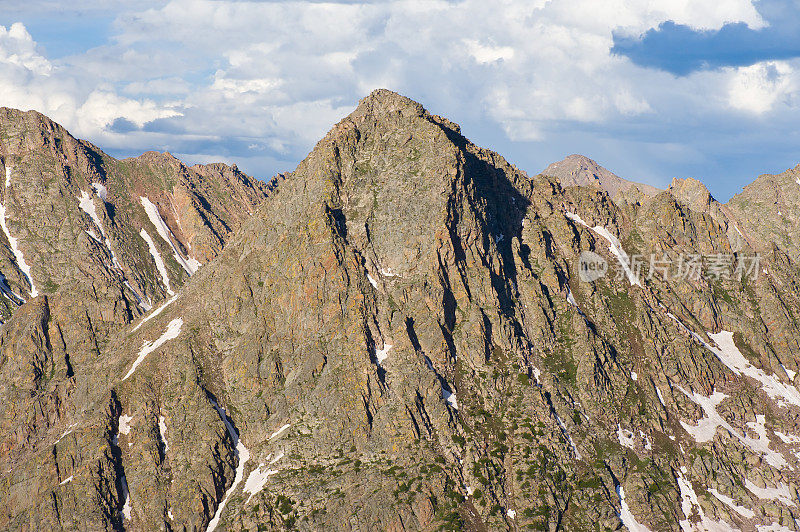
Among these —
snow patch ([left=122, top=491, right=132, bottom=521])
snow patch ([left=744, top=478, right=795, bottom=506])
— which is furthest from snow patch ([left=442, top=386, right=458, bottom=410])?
snow patch ([left=122, top=491, right=132, bottom=521])

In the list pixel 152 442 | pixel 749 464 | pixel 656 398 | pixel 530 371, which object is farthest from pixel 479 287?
pixel 152 442

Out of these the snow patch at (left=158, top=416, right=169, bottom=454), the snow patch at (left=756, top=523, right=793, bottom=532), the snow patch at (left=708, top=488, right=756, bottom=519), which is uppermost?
the snow patch at (left=158, top=416, right=169, bottom=454)

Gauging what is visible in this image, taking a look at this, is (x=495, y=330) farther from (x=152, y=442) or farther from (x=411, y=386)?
(x=152, y=442)

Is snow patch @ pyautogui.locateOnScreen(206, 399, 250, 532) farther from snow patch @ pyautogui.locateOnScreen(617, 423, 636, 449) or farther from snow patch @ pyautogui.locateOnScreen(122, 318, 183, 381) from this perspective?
snow patch @ pyautogui.locateOnScreen(617, 423, 636, 449)

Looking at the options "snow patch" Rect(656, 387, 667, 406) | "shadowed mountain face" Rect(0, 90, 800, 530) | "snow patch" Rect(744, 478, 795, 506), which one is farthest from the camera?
"snow patch" Rect(656, 387, 667, 406)

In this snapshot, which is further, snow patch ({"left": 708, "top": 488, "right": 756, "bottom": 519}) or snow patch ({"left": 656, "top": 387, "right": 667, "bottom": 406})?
snow patch ({"left": 656, "top": 387, "right": 667, "bottom": 406})

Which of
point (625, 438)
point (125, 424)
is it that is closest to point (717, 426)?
point (625, 438)

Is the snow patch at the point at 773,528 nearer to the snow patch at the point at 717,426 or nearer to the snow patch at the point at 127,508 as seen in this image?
the snow patch at the point at 717,426
